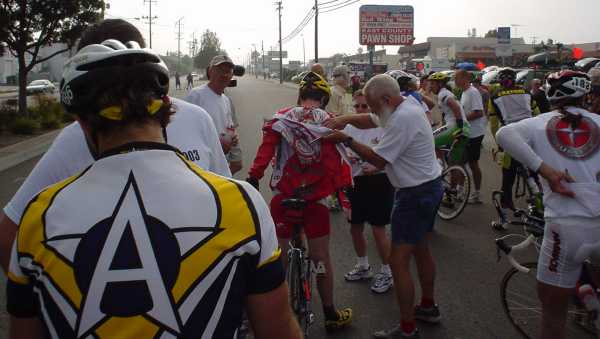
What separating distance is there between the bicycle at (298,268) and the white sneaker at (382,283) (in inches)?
45.1

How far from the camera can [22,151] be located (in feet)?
42.7

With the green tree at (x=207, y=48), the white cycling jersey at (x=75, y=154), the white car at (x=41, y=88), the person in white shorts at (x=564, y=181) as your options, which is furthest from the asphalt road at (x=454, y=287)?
the green tree at (x=207, y=48)

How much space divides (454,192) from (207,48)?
370ft

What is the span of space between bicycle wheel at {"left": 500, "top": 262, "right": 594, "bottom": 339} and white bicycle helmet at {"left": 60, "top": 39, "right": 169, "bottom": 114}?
320cm

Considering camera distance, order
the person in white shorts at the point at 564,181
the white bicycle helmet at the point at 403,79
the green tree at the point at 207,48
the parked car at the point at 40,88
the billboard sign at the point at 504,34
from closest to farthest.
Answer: the person in white shorts at the point at 564,181 → the white bicycle helmet at the point at 403,79 → the parked car at the point at 40,88 → the billboard sign at the point at 504,34 → the green tree at the point at 207,48

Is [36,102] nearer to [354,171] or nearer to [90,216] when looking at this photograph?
[354,171]

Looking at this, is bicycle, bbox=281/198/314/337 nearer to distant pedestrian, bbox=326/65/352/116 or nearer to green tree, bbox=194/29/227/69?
distant pedestrian, bbox=326/65/352/116

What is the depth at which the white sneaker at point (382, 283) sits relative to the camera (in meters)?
4.70

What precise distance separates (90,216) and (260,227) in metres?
0.40

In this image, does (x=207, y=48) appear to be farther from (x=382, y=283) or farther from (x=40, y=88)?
(x=382, y=283)

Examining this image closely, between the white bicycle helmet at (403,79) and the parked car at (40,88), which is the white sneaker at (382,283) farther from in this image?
the parked car at (40,88)

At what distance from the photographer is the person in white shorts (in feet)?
9.22

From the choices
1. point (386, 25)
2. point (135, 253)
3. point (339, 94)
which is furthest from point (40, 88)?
point (135, 253)

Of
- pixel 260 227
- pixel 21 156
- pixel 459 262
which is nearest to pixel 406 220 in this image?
pixel 459 262
